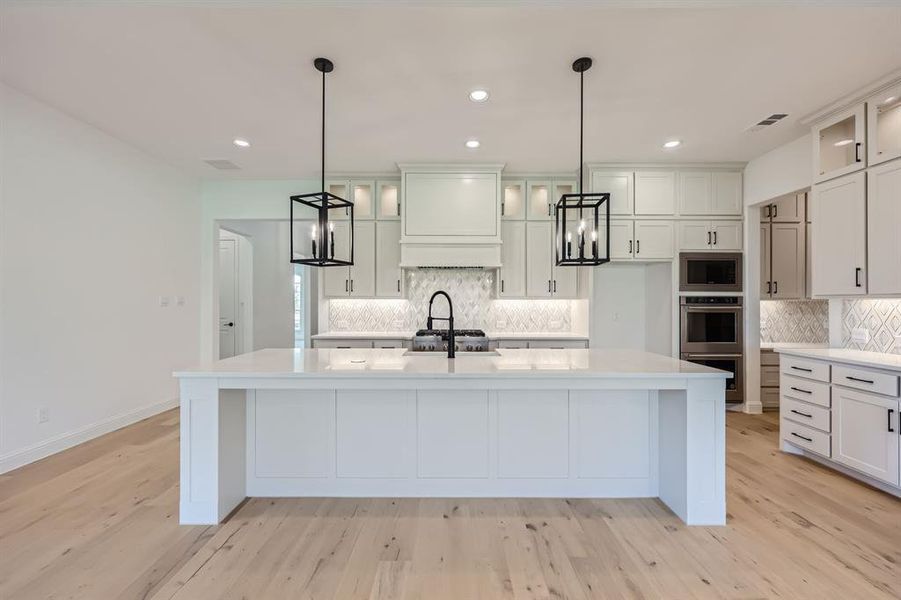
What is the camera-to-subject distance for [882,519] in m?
2.43

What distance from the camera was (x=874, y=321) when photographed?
335 centimetres

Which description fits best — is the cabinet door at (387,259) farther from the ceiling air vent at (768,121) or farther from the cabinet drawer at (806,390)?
the cabinet drawer at (806,390)

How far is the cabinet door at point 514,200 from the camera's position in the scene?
201 inches

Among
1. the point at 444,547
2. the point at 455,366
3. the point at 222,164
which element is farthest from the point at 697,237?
the point at 222,164

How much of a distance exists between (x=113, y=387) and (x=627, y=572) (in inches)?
177

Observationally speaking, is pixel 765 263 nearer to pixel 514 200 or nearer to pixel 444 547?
pixel 514 200

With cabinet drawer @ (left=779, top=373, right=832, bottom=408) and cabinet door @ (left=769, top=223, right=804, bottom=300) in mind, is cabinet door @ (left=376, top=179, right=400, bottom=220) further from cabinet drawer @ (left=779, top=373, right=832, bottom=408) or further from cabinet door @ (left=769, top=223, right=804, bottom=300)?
cabinet door @ (left=769, top=223, right=804, bottom=300)

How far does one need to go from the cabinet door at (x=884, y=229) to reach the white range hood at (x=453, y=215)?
3.03 metres

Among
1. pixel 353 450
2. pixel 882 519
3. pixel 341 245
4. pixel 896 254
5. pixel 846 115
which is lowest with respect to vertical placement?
pixel 882 519

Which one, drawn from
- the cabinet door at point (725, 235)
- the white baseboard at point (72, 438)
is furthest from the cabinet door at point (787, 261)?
the white baseboard at point (72, 438)

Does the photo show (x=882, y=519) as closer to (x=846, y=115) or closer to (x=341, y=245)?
(x=846, y=115)

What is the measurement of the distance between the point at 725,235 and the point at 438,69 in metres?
3.76

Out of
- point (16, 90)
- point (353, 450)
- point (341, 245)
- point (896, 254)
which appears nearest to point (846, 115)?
point (896, 254)

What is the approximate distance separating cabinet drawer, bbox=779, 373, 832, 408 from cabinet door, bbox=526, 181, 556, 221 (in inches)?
109
